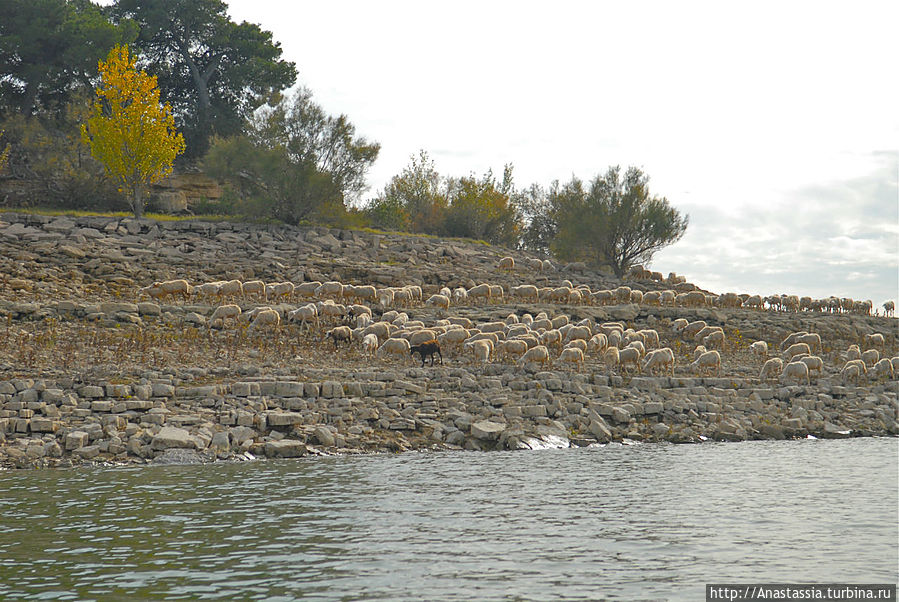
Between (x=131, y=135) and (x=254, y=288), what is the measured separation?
1647 cm

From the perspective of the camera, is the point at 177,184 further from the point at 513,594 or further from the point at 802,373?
the point at 513,594

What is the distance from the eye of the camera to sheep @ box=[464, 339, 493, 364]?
87.7 ft

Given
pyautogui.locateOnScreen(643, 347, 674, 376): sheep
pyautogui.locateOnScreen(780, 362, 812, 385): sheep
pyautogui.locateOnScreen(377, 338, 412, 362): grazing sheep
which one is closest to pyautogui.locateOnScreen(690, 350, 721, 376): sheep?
pyautogui.locateOnScreen(643, 347, 674, 376): sheep

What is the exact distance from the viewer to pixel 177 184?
179 ft

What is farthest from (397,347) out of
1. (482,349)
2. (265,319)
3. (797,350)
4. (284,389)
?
(797,350)

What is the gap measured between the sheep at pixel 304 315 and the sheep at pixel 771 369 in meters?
16.3

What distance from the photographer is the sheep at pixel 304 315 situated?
29953 millimetres

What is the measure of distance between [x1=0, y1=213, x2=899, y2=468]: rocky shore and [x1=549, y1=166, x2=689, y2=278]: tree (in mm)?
18455

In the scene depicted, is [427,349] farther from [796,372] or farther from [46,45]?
[46,45]

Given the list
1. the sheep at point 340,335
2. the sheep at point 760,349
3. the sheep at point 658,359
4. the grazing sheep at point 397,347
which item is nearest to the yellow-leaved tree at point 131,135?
the sheep at point 340,335

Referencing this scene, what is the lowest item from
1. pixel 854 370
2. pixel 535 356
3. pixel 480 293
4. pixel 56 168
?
pixel 535 356

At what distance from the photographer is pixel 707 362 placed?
2967cm

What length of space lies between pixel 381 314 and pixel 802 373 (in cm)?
1639

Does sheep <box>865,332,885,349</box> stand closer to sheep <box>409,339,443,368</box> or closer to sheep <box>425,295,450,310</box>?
sheep <box>425,295,450,310</box>
